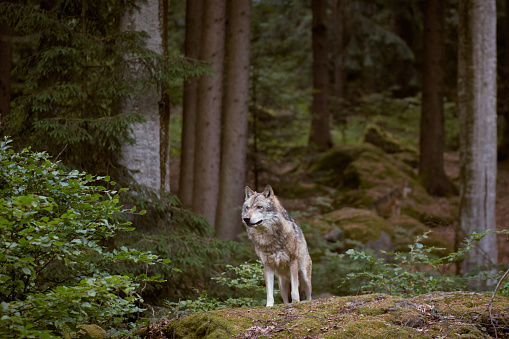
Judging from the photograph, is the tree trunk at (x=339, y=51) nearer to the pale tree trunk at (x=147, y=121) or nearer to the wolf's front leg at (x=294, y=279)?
the pale tree trunk at (x=147, y=121)

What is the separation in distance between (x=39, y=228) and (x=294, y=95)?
13607 mm

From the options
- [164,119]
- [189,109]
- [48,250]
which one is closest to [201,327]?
[48,250]

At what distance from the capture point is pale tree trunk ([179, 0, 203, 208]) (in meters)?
13.4

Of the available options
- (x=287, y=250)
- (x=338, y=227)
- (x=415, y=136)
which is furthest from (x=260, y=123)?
(x=415, y=136)

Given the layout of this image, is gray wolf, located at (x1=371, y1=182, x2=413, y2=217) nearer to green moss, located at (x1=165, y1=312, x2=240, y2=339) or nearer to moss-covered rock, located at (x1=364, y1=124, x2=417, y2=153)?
moss-covered rock, located at (x1=364, y1=124, x2=417, y2=153)

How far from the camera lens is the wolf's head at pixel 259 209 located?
5.23 meters

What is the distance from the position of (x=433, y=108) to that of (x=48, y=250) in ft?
61.4

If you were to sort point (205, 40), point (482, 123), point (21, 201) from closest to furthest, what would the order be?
point (21, 201) → point (482, 123) → point (205, 40)

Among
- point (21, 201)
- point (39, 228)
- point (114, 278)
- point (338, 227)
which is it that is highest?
point (21, 201)

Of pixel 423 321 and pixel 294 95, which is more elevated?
pixel 294 95

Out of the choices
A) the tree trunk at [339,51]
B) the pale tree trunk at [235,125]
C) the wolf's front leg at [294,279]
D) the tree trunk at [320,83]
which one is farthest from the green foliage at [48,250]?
the tree trunk at [339,51]

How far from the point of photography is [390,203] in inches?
704

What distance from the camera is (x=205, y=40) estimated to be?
38.0ft

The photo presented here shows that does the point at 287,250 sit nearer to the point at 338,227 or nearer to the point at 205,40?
the point at 205,40
